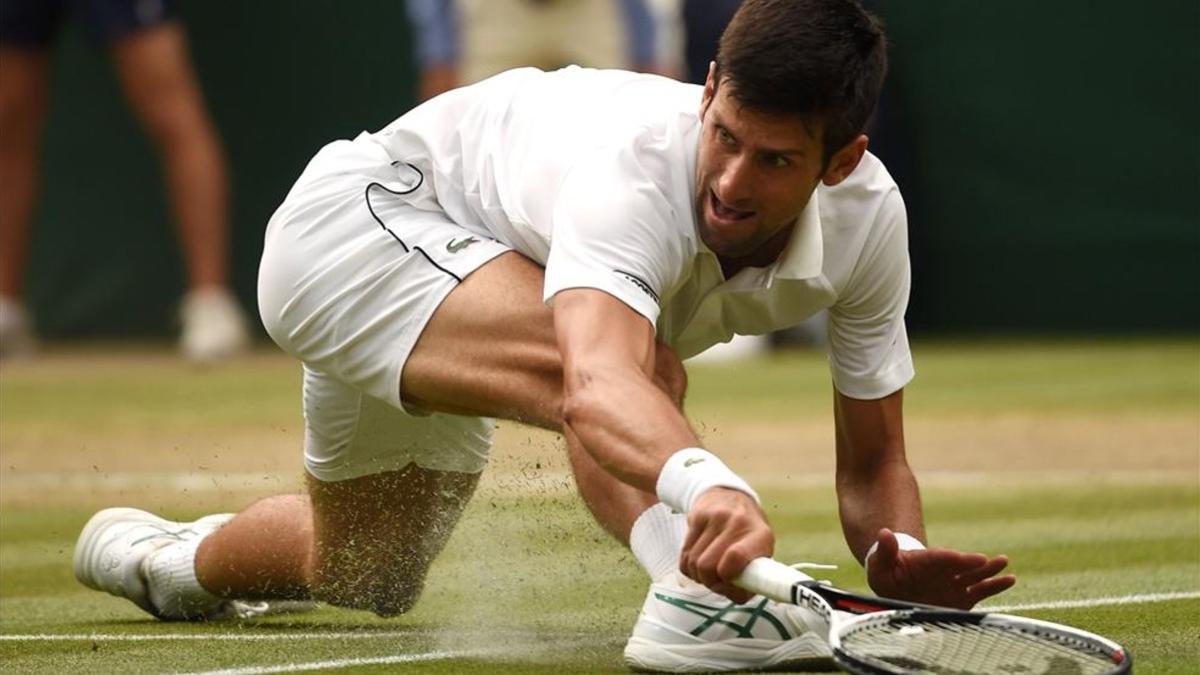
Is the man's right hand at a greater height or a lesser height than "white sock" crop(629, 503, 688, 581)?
greater

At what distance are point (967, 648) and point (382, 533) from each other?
6.29 ft

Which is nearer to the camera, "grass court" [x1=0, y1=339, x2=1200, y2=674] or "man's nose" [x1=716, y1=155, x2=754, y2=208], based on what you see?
"man's nose" [x1=716, y1=155, x2=754, y2=208]

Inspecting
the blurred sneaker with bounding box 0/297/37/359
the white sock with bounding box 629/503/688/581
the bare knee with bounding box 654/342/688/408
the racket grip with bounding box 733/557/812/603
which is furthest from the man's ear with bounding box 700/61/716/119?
the blurred sneaker with bounding box 0/297/37/359

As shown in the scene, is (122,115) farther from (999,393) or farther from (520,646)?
(520,646)

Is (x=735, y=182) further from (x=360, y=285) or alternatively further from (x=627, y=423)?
(x=360, y=285)

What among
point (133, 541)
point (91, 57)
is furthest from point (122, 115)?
point (133, 541)

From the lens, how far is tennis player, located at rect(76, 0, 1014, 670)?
3.88 meters

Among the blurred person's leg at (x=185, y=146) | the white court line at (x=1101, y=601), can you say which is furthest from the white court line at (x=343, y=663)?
the blurred person's leg at (x=185, y=146)

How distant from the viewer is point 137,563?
525 centimetres

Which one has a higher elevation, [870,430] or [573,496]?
[870,430]

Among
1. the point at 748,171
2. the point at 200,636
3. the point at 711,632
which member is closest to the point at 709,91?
the point at 748,171

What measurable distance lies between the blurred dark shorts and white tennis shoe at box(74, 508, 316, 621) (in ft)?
19.2

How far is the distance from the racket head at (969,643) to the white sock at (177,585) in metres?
2.17

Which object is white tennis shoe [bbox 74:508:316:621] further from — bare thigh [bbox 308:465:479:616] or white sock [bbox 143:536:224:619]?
bare thigh [bbox 308:465:479:616]
